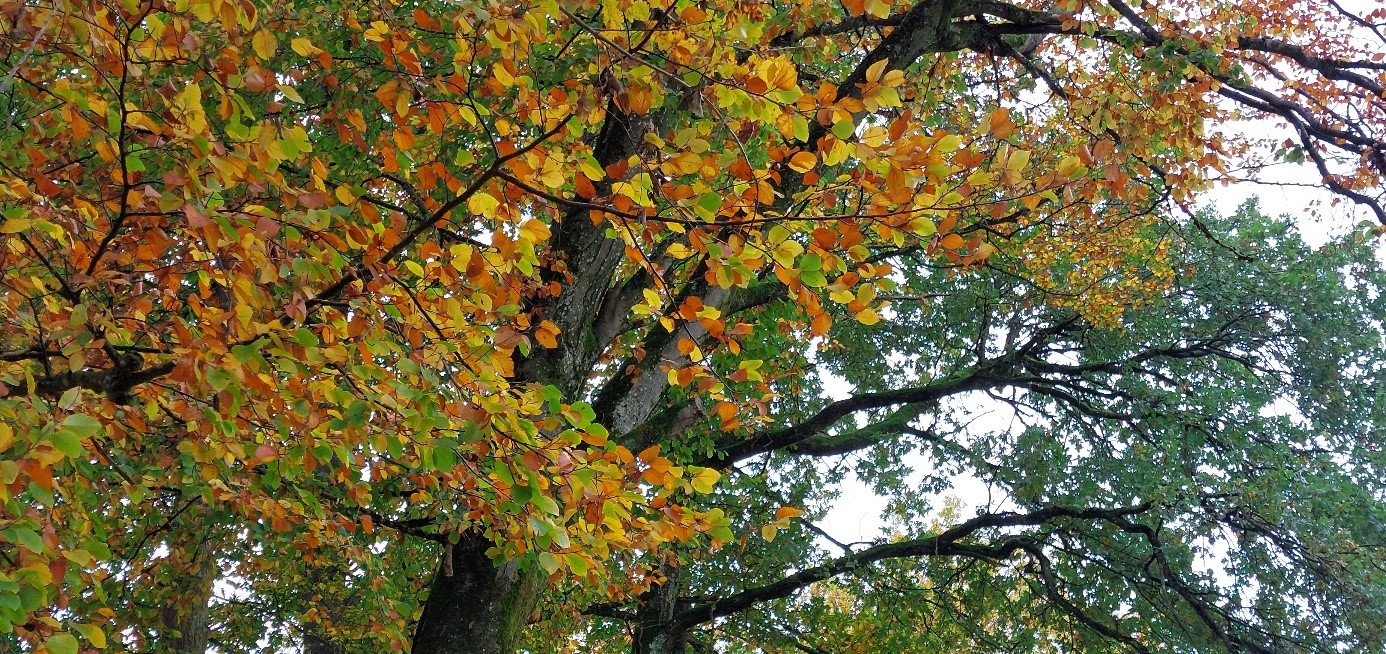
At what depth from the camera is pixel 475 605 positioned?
4277 millimetres

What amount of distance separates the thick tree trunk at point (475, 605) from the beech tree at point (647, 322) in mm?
21

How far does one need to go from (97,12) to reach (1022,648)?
28.4 ft

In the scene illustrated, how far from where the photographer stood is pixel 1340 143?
5859mm

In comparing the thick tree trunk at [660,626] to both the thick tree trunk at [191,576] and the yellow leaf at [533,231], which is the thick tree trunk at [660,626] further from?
the yellow leaf at [533,231]

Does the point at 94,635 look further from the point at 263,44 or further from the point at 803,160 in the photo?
the point at 803,160

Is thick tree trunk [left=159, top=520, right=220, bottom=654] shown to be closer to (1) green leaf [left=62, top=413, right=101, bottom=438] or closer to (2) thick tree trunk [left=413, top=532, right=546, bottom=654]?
(2) thick tree trunk [left=413, top=532, right=546, bottom=654]

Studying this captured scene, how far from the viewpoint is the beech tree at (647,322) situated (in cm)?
231

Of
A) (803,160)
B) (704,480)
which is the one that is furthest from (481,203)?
(704,480)

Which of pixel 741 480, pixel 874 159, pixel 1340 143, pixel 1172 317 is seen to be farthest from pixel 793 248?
pixel 1172 317

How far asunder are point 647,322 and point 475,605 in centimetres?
358

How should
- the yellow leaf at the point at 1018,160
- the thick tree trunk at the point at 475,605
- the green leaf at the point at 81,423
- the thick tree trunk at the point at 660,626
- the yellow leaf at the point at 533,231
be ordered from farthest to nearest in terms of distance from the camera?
the thick tree trunk at the point at 660,626
the thick tree trunk at the point at 475,605
the yellow leaf at the point at 533,231
the yellow leaf at the point at 1018,160
the green leaf at the point at 81,423

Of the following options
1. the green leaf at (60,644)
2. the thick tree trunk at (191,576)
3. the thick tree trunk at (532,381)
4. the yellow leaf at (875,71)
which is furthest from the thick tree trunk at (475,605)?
the yellow leaf at (875,71)

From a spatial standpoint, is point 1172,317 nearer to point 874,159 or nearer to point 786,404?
point 786,404

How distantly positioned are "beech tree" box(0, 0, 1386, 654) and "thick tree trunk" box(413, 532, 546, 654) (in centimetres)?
2
